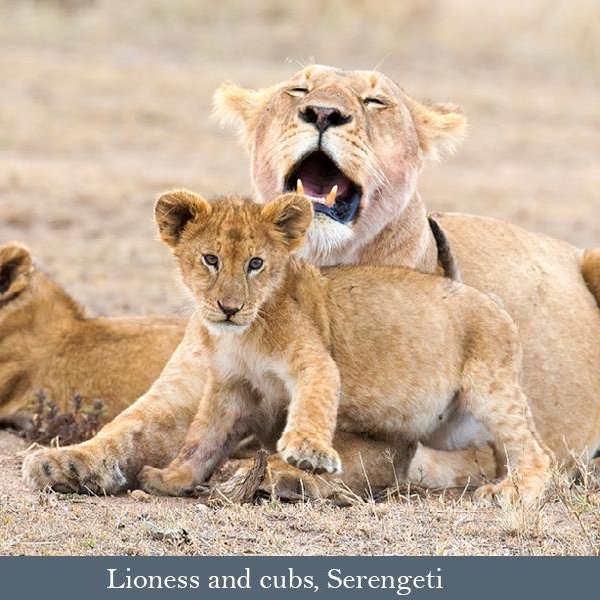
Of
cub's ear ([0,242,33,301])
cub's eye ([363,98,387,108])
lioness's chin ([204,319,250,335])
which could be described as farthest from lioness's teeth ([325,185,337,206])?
cub's ear ([0,242,33,301])

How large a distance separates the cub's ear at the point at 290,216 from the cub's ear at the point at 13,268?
84.0 inches

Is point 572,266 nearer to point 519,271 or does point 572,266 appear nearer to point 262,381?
point 519,271

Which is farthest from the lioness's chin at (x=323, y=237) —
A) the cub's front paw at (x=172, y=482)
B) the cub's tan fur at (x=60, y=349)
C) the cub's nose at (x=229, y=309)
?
the cub's tan fur at (x=60, y=349)

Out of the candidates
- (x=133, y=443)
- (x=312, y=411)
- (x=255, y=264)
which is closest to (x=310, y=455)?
(x=312, y=411)

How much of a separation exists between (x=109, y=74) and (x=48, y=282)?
43.0 ft

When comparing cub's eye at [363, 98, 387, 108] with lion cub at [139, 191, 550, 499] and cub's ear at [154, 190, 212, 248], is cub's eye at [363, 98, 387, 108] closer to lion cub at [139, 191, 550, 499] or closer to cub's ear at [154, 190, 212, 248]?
lion cub at [139, 191, 550, 499]

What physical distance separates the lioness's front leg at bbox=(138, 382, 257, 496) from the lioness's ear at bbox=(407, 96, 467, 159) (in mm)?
1664

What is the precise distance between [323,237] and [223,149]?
39.7ft

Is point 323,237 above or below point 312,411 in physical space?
above

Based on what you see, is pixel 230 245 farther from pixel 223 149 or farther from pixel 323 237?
pixel 223 149

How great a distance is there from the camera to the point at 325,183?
622cm

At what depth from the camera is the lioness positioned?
19.3 feet

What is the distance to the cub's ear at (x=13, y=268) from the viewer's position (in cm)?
727

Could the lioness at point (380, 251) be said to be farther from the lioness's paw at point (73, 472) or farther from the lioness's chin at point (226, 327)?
the lioness's chin at point (226, 327)
